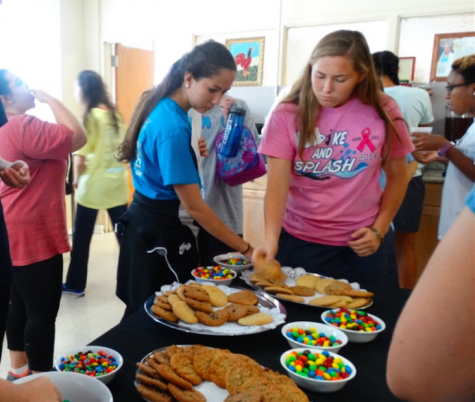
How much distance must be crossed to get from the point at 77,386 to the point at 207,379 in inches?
8.5

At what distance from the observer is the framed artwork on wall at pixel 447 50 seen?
309 centimetres

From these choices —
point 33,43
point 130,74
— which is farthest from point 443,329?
point 130,74

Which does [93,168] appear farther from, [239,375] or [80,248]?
[239,375]

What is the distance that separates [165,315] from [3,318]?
2.12 feet

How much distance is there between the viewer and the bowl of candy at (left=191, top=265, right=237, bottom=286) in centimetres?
121

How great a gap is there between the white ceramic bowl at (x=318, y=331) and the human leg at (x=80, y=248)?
216cm

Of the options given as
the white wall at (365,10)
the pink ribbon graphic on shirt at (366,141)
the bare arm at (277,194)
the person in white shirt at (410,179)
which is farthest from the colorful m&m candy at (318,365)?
the white wall at (365,10)

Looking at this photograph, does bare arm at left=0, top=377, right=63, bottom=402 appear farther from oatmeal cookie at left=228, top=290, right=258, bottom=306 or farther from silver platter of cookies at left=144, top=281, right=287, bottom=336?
oatmeal cookie at left=228, top=290, right=258, bottom=306

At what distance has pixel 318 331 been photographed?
94 centimetres

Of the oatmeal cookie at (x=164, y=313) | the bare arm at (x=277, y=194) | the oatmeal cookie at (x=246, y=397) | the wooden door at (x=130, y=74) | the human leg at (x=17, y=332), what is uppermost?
the wooden door at (x=130, y=74)

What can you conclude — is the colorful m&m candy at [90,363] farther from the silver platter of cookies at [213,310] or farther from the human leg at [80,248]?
the human leg at [80,248]

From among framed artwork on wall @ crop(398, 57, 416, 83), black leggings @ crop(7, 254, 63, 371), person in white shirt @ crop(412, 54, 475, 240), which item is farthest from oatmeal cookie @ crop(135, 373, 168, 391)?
framed artwork on wall @ crop(398, 57, 416, 83)

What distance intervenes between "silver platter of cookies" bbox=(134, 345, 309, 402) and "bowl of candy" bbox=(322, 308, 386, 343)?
248 millimetres

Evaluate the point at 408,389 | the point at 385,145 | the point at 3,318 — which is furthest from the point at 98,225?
the point at 408,389
